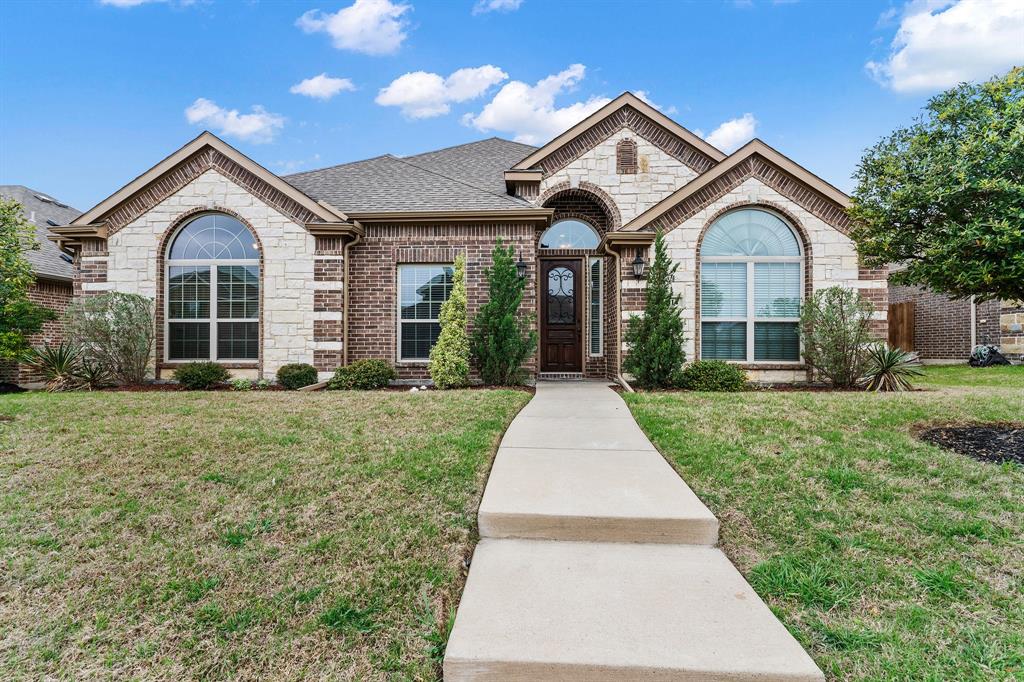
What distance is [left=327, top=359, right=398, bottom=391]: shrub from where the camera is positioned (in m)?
8.98

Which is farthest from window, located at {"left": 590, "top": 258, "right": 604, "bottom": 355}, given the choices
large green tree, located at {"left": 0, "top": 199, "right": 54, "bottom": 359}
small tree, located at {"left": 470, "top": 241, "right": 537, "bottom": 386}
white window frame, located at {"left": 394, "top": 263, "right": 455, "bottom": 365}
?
large green tree, located at {"left": 0, "top": 199, "right": 54, "bottom": 359}

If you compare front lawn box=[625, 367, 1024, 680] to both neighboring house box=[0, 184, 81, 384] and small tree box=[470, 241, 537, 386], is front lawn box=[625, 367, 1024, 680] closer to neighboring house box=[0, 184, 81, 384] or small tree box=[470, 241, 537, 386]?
small tree box=[470, 241, 537, 386]

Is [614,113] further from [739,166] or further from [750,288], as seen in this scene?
[750,288]

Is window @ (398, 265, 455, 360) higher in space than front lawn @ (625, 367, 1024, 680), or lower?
higher

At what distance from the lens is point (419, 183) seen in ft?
36.7

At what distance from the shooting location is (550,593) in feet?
8.19

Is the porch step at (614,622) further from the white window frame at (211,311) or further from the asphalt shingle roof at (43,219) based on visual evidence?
the asphalt shingle roof at (43,219)

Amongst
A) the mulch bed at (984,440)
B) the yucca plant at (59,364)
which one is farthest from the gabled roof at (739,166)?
the yucca plant at (59,364)

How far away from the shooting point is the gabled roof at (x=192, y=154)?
9.53 m

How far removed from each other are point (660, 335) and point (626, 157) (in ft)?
17.4

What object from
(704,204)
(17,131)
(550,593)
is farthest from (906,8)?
(17,131)

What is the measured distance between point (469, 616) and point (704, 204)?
9320 mm

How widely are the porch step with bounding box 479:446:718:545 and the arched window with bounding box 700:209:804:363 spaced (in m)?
6.26

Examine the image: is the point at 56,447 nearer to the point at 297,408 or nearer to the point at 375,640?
the point at 297,408
